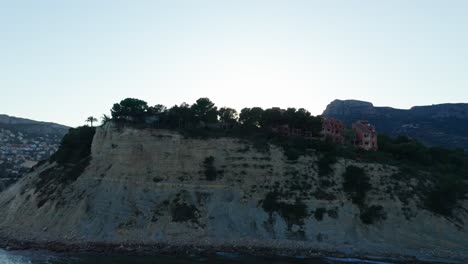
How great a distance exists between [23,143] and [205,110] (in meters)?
127

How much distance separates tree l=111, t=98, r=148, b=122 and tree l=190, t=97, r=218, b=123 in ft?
27.4

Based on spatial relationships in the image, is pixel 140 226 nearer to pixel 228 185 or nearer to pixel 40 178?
pixel 228 185

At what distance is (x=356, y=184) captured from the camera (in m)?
60.1

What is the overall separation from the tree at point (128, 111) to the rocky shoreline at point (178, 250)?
85.0 ft

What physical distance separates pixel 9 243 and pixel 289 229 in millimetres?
31614

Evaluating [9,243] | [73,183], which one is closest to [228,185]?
[73,183]

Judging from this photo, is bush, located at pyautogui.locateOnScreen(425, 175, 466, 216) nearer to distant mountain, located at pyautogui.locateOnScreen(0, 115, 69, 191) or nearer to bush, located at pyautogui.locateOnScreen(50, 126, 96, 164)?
bush, located at pyautogui.locateOnScreen(50, 126, 96, 164)

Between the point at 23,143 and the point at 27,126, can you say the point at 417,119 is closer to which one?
the point at 23,143

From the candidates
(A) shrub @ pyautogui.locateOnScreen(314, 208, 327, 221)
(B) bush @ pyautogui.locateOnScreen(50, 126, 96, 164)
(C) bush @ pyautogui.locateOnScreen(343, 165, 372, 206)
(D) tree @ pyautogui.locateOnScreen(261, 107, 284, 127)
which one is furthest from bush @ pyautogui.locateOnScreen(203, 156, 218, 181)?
(B) bush @ pyautogui.locateOnScreen(50, 126, 96, 164)

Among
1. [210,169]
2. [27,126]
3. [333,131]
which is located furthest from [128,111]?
[27,126]

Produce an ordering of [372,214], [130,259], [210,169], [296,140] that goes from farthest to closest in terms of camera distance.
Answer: [296,140]
[210,169]
[372,214]
[130,259]

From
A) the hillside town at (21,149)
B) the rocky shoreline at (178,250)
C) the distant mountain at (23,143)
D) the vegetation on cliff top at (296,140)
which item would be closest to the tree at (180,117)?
the vegetation on cliff top at (296,140)

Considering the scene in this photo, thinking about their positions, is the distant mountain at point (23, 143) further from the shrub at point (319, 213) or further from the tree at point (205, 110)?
the shrub at point (319, 213)

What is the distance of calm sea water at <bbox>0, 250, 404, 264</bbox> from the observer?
41438 millimetres
